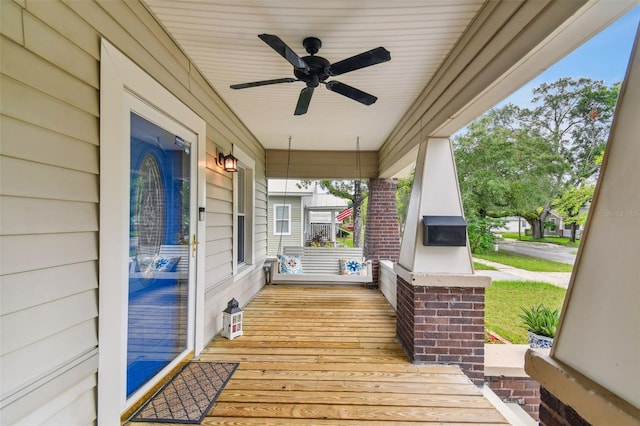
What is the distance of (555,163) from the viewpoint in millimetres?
4008

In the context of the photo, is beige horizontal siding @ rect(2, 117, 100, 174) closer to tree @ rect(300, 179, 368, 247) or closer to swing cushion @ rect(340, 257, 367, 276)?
swing cushion @ rect(340, 257, 367, 276)

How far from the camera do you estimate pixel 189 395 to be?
1937 millimetres

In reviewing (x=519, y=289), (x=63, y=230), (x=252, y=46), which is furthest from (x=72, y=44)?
(x=519, y=289)

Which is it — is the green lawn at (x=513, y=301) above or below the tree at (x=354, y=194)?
below

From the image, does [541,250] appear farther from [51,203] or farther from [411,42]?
[51,203]

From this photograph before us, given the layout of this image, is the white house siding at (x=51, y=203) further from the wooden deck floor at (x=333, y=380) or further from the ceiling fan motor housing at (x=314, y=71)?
the ceiling fan motor housing at (x=314, y=71)

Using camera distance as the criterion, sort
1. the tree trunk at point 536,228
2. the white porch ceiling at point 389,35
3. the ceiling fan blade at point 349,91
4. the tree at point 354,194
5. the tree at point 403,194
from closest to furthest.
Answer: the white porch ceiling at point 389,35 → the ceiling fan blade at point 349,91 → the tree trunk at point 536,228 → the tree at point 354,194 → the tree at point 403,194

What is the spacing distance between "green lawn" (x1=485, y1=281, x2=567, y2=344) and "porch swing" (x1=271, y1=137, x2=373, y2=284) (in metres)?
1.96

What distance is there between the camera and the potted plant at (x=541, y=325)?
268 centimetres

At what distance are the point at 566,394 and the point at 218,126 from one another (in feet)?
11.1

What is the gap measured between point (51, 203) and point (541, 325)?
3.96m

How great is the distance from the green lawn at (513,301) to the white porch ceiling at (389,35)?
3.10 meters

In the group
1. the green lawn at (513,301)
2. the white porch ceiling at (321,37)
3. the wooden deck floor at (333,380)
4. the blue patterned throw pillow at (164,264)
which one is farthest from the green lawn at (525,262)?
the blue patterned throw pillow at (164,264)

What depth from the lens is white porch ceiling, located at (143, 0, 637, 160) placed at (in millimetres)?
1340
